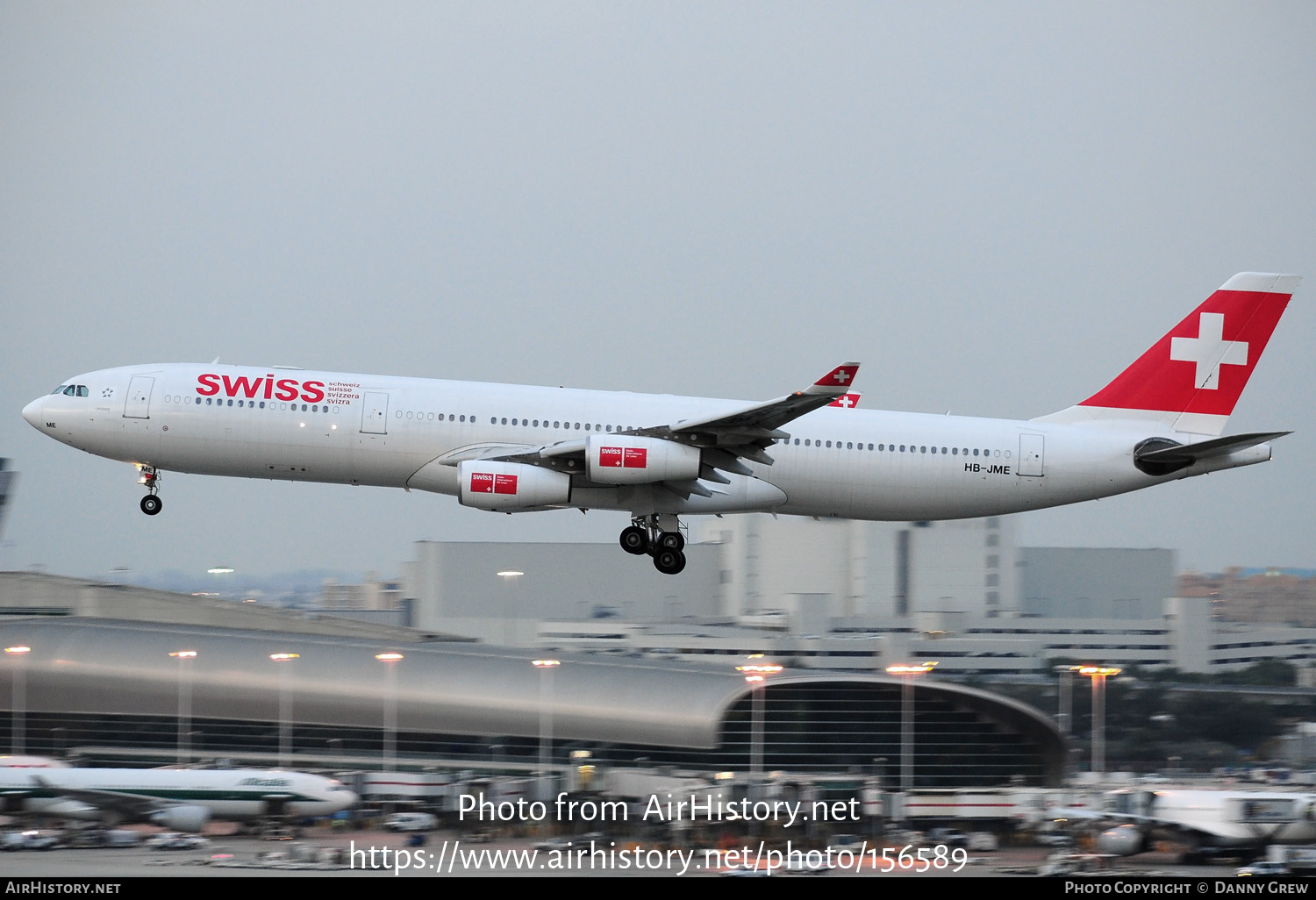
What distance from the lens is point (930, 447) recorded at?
3719 centimetres

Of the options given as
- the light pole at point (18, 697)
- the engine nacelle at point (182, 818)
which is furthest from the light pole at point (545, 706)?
the light pole at point (18, 697)

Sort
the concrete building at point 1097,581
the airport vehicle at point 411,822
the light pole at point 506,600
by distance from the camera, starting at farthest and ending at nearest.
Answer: the concrete building at point 1097,581, the light pole at point 506,600, the airport vehicle at point 411,822

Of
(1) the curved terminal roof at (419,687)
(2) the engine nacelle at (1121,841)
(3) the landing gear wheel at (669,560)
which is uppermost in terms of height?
(3) the landing gear wheel at (669,560)

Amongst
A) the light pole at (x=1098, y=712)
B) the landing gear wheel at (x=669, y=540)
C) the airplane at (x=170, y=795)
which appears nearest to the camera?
the airplane at (x=170, y=795)

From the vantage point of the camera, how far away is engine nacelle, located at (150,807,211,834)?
111 ft

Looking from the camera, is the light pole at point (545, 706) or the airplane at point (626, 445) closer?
the airplane at point (626, 445)

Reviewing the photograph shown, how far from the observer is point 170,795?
3516 cm

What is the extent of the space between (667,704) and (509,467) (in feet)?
45.4

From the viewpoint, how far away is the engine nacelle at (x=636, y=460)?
1359 inches

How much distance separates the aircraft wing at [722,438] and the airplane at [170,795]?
32.3 ft

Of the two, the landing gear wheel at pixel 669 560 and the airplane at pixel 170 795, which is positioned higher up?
the landing gear wheel at pixel 669 560

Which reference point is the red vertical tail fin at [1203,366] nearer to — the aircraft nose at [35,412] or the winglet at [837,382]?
the winglet at [837,382]

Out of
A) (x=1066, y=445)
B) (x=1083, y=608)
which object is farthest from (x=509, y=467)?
(x=1083, y=608)

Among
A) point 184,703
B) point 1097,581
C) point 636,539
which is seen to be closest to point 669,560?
point 636,539
